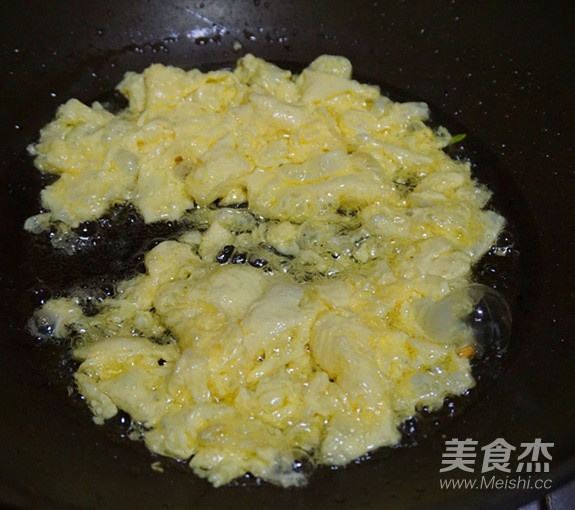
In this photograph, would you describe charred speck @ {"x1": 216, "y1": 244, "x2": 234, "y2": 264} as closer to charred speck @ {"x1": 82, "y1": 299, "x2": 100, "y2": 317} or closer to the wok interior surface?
the wok interior surface

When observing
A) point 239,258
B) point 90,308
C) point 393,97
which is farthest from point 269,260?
point 393,97

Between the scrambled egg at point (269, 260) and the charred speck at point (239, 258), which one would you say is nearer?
the scrambled egg at point (269, 260)

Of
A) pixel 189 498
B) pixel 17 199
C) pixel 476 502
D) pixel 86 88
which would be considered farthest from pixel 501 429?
pixel 86 88

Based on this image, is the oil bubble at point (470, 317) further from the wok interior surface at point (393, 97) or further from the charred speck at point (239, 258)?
the charred speck at point (239, 258)

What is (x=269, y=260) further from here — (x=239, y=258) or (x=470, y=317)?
(x=470, y=317)

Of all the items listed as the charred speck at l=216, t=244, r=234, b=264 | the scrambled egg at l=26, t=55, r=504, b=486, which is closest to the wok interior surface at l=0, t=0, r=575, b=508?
the scrambled egg at l=26, t=55, r=504, b=486

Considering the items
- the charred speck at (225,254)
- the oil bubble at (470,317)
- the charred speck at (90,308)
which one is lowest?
the charred speck at (90,308)

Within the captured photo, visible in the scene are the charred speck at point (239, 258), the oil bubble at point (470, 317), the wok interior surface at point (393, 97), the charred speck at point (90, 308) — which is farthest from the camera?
the charred speck at point (239, 258)

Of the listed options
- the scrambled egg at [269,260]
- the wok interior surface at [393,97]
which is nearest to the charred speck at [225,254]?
the scrambled egg at [269,260]

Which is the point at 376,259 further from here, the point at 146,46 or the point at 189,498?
the point at 146,46
